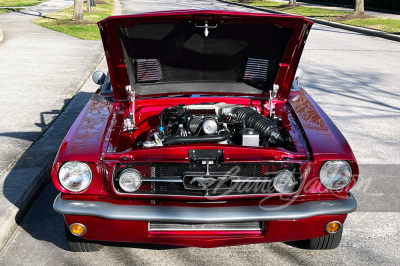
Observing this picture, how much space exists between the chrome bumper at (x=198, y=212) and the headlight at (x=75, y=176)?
10cm

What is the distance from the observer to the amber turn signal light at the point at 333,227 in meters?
3.53

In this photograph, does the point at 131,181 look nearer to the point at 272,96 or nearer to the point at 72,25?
the point at 272,96

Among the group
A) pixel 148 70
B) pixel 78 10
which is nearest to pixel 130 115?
pixel 148 70

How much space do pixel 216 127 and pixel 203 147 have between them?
0.48m

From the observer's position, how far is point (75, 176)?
350cm

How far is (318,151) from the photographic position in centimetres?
358

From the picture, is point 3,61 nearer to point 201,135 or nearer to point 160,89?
point 160,89

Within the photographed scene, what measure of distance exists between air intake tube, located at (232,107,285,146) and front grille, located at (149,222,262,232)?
830 mm

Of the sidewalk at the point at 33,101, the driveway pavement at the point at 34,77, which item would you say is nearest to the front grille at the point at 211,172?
the sidewalk at the point at 33,101

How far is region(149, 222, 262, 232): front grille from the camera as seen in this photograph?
348 cm

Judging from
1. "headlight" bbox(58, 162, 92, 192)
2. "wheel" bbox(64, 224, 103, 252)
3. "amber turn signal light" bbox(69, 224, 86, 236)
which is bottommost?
"wheel" bbox(64, 224, 103, 252)

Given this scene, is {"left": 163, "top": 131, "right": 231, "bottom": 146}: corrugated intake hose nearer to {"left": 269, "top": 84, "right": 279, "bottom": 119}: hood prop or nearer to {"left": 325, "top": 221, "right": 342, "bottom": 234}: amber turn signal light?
{"left": 269, "top": 84, "right": 279, "bottom": 119}: hood prop

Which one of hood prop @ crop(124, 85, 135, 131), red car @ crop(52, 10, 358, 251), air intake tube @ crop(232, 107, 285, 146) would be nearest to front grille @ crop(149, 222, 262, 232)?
red car @ crop(52, 10, 358, 251)

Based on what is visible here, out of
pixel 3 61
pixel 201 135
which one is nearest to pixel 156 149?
pixel 201 135
